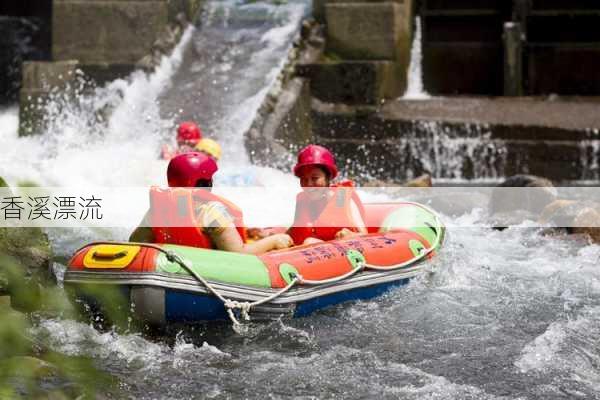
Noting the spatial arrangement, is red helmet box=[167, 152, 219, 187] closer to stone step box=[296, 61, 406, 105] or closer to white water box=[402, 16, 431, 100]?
stone step box=[296, 61, 406, 105]

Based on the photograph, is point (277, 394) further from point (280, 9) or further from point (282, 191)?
point (280, 9)

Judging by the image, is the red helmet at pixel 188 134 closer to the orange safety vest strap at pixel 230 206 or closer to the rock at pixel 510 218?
the rock at pixel 510 218

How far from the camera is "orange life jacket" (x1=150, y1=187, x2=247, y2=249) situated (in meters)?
4.84

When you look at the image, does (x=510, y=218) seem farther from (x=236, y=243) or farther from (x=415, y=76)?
(x=415, y=76)

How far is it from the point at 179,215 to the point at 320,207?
104 cm

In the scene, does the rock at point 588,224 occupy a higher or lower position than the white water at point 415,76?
lower

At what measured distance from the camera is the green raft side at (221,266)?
14.9ft

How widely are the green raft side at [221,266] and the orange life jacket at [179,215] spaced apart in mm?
201

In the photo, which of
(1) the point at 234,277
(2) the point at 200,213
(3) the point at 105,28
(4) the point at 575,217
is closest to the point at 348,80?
(3) the point at 105,28

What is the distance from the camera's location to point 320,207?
5.61 meters

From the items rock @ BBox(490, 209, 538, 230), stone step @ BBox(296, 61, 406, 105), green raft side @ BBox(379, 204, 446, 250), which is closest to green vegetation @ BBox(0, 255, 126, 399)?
green raft side @ BBox(379, 204, 446, 250)

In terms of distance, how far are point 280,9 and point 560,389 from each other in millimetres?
9534

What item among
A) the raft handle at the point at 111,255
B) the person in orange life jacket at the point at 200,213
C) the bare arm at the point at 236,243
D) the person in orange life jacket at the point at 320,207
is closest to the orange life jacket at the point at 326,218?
the person in orange life jacket at the point at 320,207

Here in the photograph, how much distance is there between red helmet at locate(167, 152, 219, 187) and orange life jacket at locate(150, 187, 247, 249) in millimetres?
72
